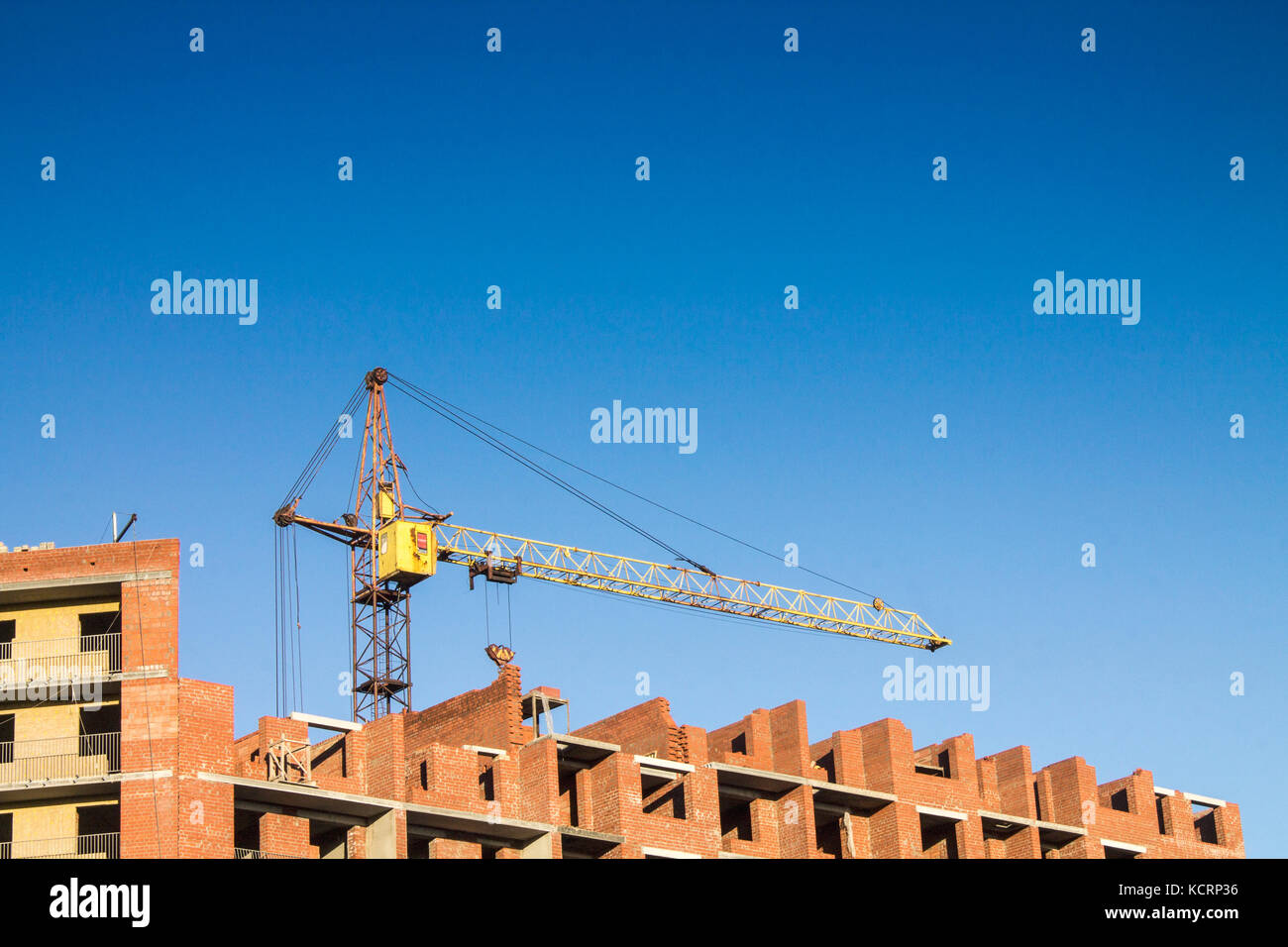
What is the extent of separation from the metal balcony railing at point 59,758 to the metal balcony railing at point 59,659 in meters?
2.05

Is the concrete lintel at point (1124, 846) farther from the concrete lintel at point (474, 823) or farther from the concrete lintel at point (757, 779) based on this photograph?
the concrete lintel at point (474, 823)

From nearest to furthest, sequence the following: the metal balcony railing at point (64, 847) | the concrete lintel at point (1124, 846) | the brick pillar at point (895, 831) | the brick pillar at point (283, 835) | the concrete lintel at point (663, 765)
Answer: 1. the metal balcony railing at point (64, 847)
2. the brick pillar at point (283, 835)
3. the concrete lintel at point (663, 765)
4. the brick pillar at point (895, 831)
5. the concrete lintel at point (1124, 846)

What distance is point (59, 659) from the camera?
70.3 metres

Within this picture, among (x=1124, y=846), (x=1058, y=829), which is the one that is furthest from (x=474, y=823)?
(x=1124, y=846)

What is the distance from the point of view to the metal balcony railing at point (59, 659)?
69.3m

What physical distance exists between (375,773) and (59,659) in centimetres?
1111

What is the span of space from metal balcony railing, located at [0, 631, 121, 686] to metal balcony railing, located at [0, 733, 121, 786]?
2.05 m

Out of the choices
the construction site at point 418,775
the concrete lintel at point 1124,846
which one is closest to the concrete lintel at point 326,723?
the construction site at point 418,775

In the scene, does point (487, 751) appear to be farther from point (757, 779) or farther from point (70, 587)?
point (70, 587)
